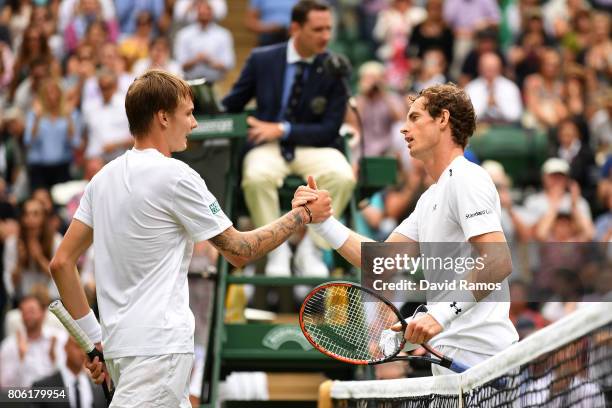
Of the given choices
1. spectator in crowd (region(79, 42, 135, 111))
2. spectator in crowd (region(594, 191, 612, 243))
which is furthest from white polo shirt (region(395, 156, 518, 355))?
spectator in crowd (region(79, 42, 135, 111))

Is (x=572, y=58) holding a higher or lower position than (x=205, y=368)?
higher

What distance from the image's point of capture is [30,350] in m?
11.8

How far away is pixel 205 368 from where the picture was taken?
28.3 ft

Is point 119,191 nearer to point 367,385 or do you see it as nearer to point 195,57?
point 367,385

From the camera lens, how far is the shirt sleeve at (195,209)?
541 centimetres

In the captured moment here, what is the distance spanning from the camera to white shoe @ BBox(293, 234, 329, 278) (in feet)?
31.3

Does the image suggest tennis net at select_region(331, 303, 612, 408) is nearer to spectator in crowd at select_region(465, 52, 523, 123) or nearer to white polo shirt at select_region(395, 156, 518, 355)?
white polo shirt at select_region(395, 156, 518, 355)

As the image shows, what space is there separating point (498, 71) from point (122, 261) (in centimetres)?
1132

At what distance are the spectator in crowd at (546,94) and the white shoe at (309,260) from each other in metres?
7.06

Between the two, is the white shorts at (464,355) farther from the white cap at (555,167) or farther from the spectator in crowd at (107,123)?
the spectator in crowd at (107,123)

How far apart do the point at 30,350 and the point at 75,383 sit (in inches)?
56.4

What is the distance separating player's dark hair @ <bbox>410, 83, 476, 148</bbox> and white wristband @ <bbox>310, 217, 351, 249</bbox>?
2.40 ft

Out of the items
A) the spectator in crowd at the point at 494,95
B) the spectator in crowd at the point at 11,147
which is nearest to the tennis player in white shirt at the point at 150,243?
the spectator in crowd at the point at 11,147

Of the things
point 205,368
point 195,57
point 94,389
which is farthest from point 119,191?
point 195,57
